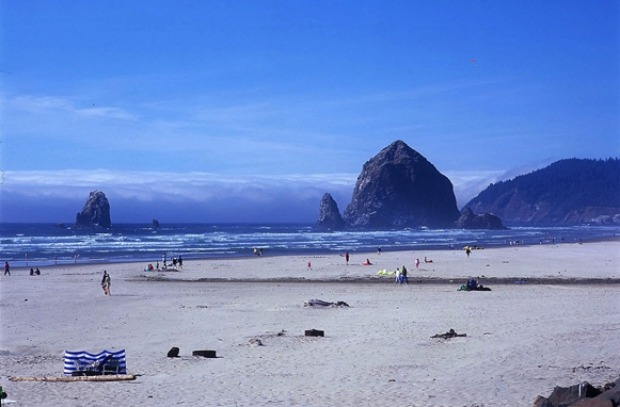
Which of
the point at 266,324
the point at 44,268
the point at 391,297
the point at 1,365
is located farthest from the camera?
the point at 44,268

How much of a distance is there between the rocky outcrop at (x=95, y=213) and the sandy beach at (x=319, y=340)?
491 ft

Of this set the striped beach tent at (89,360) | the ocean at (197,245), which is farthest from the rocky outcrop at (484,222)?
the striped beach tent at (89,360)

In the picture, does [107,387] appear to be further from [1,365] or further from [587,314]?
[587,314]

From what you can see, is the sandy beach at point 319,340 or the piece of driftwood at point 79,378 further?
the piece of driftwood at point 79,378

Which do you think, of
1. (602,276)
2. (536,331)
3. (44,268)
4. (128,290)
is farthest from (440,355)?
(44,268)

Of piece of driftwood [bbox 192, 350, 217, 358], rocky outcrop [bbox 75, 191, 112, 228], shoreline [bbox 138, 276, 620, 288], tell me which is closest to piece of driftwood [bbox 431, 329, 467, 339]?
piece of driftwood [bbox 192, 350, 217, 358]

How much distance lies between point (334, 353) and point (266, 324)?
17.7ft

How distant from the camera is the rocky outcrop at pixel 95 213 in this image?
183000mm

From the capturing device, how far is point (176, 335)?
19484mm

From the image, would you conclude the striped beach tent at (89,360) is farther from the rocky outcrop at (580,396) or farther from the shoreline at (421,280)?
the shoreline at (421,280)

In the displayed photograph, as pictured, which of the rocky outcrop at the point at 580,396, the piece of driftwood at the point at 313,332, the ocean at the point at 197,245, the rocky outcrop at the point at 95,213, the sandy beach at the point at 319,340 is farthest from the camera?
the rocky outcrop at the point at 95,213

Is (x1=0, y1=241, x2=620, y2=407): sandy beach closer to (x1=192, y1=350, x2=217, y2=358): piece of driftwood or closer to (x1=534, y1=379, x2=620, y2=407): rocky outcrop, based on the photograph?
(x1=192, y1=350, x2=217, y2=358): piece of driftwood

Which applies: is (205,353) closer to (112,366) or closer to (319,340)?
(112,366)

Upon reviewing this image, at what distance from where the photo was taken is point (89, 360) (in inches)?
562
